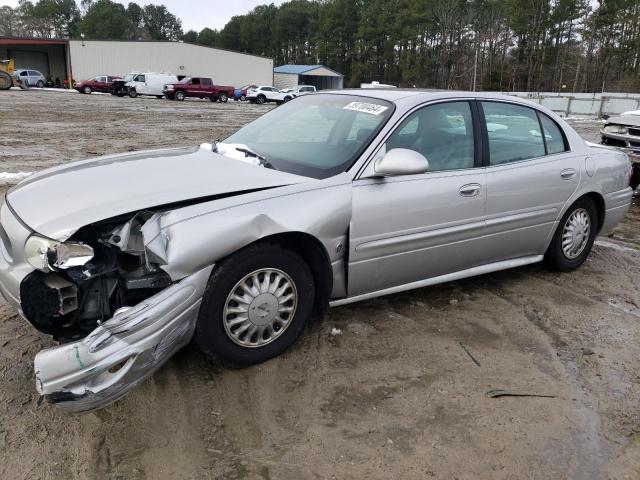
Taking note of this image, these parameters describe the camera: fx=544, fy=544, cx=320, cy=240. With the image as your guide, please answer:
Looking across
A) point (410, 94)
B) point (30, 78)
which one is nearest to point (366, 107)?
point (410, 94)

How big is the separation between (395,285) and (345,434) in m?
1.27

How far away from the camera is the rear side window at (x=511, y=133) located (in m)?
4.00

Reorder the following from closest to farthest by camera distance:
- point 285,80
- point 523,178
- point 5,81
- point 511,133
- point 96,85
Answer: point 523,178
point 511,133
point 5,81
point 96,85
point 285,80

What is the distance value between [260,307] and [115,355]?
0.81 m

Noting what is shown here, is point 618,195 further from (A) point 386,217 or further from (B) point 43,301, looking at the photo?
Result: (B) point 43,301

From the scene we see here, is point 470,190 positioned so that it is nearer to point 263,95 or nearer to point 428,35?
point 263,95

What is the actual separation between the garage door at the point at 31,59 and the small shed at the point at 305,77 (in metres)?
24.3

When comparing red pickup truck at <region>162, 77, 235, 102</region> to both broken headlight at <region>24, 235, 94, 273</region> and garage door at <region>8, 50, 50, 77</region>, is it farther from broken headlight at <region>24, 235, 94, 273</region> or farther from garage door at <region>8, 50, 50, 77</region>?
broken headlight at <region>24, 235, 94, 273</region>

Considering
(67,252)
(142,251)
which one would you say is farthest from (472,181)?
(67,252)

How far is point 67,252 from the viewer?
2.54m

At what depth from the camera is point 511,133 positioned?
4160 millimetres

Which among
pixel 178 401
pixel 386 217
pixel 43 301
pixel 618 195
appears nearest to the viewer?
pixel 43 301

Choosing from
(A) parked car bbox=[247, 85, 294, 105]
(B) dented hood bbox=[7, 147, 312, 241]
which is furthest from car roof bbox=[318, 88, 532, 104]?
(A) parked car bbox=[247, 85, 294, 105]

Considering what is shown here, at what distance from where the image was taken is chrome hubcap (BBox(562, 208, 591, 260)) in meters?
4.60
